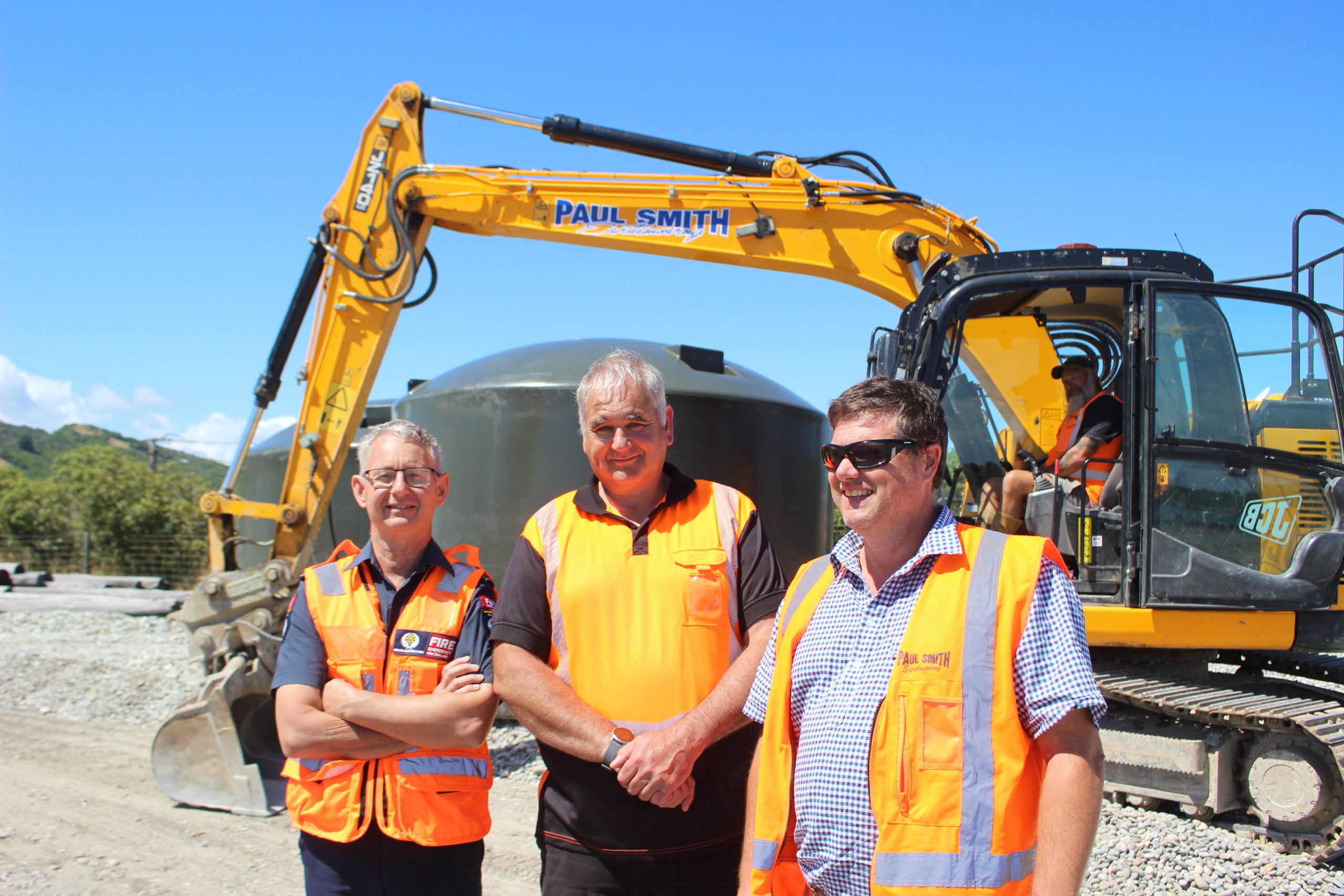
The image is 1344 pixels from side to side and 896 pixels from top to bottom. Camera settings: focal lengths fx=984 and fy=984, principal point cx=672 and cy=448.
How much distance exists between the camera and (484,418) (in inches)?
286

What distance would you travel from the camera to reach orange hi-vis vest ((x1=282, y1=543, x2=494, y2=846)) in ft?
7.99

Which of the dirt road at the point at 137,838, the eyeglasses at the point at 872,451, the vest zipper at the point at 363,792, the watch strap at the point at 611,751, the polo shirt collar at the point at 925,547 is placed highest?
the eyeglasses at the point at 872,451

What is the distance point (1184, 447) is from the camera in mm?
4898

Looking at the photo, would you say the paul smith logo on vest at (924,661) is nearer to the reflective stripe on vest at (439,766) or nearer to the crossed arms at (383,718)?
the crossed arms at (383,718)

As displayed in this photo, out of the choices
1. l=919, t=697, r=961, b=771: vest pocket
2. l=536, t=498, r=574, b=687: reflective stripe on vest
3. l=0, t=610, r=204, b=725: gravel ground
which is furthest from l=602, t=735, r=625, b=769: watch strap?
l=0, t=610, r=204, b=725: gravel ground

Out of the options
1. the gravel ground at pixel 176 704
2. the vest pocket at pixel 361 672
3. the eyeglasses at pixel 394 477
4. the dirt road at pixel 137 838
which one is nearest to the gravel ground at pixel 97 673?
the gravel ground at pixel 176 704

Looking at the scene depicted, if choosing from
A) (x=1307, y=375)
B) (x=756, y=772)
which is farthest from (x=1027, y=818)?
(x=1307, y=375)

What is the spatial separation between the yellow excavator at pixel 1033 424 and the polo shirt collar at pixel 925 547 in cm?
334

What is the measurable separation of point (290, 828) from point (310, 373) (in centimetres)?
303

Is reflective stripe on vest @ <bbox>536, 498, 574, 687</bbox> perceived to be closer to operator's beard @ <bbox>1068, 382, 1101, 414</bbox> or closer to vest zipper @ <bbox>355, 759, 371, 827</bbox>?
vest zipper @ <bbox>355, 759, 371, 827</bbox>

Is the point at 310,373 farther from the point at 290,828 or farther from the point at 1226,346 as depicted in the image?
the point at 1226,346

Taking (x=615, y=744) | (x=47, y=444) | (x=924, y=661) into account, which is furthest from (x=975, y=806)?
(x=47, y=444)

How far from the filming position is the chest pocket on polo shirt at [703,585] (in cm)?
238

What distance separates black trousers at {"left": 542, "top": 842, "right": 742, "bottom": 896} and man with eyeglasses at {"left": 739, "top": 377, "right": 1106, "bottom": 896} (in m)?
0.43
